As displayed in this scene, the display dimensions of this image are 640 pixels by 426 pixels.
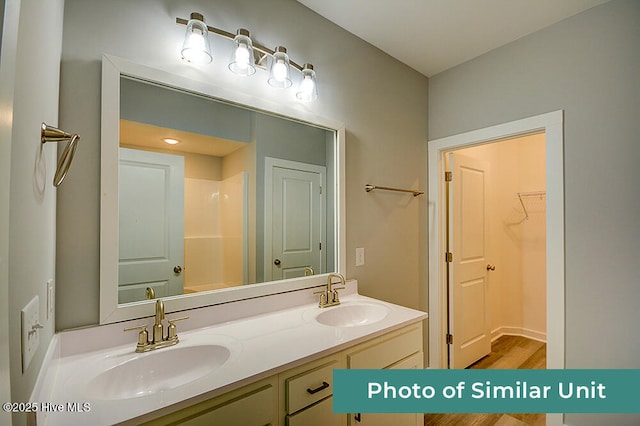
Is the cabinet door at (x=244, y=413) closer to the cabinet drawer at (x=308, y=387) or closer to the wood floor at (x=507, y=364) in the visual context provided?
the cabinet drawer at (x=308, y=387)

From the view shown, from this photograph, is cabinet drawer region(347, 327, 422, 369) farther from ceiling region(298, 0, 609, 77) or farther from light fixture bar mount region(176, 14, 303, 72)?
ceiling region(298, 0, 609, 77)

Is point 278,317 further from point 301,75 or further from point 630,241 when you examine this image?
point 630,241

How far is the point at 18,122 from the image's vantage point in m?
0.54

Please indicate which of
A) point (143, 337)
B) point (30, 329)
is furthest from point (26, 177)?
point (143, 337)

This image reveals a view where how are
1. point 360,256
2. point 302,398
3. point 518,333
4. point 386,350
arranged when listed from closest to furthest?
1. point 302,398
2. point 386,350
3. point 360,256
4. point 518,333

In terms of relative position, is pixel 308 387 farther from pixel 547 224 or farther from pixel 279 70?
pixel 547 224

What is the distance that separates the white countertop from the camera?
71cm

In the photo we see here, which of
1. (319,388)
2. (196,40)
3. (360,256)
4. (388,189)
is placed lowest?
(319,388)

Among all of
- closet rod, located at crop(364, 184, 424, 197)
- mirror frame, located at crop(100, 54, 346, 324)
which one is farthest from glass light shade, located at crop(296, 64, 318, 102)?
closet rod, located at crop(364, 184, 424, 197)

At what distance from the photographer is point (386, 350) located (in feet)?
4.18

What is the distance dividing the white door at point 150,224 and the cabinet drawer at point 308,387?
62 centimetres

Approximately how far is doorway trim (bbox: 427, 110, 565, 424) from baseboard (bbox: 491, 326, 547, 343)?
4.35ft

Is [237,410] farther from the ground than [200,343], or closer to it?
closer to it

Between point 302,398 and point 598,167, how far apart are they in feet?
6.42
